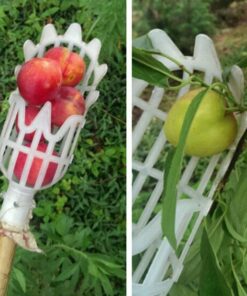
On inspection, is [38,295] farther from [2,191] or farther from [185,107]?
[185,107]

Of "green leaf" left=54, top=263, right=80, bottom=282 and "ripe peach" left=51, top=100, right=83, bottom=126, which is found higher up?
"ripe peach" left=51, top=100, right=83, bottom=126

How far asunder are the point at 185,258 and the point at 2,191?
0.75ft

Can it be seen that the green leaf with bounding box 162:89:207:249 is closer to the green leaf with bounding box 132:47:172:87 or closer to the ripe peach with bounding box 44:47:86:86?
the green leaf with bounding box 132:47:172:87

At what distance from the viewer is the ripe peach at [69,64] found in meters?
0.63

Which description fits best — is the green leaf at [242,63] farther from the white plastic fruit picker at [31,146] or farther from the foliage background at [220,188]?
the white plastic fruit picker at [31,146]

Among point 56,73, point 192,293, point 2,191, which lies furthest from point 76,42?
point 192,293

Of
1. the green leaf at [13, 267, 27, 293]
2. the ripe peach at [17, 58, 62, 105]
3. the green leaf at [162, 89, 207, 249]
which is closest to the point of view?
the green leaf at [162, 89, 207, 249]

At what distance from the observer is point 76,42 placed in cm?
66

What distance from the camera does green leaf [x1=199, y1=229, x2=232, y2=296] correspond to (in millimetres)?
505

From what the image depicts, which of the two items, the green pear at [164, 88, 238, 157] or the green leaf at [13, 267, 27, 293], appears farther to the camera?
the green leaf at [13, 267, 27, 293]

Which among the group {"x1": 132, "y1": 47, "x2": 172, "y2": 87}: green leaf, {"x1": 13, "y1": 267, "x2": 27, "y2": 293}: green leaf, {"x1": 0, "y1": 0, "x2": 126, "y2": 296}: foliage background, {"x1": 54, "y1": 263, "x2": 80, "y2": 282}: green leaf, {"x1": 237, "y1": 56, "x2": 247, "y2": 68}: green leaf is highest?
{"x1": 237, "y1": 56, "x2": 247, "y2": 68}: green leaf

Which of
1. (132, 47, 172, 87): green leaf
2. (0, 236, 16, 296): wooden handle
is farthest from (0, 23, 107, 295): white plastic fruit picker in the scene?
(132, 47, 172, 87): green leaf

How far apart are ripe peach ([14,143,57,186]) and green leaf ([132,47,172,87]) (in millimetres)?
153

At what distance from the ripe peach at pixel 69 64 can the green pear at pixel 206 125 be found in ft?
0.50
